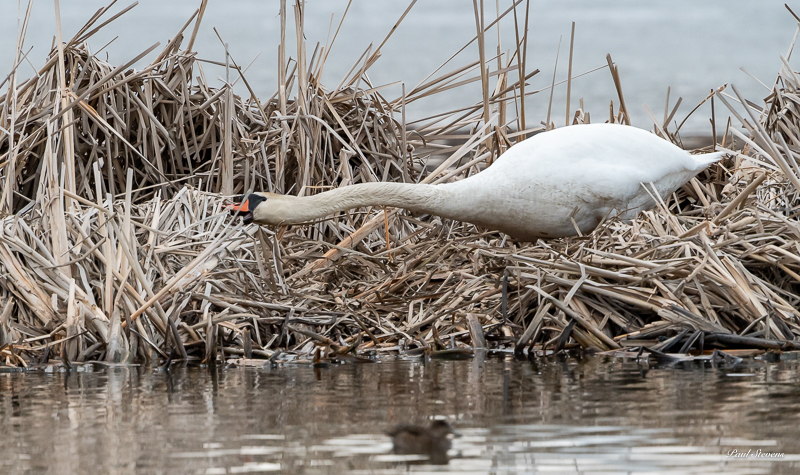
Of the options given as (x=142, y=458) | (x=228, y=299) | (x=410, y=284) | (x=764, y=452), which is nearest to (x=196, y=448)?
(x=142, y=458)

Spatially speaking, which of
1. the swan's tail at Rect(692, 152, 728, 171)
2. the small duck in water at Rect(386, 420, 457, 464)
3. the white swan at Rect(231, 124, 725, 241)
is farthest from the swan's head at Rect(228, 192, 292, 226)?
the swan's tail at Rect(692, 152, 728, 171)

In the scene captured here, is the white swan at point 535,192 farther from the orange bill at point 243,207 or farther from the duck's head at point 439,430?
the duck's head at point 439,430

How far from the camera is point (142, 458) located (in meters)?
2.52

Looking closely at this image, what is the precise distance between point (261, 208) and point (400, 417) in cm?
228

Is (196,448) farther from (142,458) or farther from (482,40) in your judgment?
(482,40)

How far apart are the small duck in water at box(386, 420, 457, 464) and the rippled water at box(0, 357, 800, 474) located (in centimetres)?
4

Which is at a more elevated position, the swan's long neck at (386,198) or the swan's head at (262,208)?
the swan's long neck at (386,198)

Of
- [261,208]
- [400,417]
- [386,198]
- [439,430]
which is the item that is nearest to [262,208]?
[261,208]

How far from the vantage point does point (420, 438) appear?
100 inches

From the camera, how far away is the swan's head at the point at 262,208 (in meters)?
5.02

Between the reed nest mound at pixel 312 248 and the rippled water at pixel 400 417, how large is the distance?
1.57 feet

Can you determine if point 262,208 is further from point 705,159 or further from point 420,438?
point 705,159
